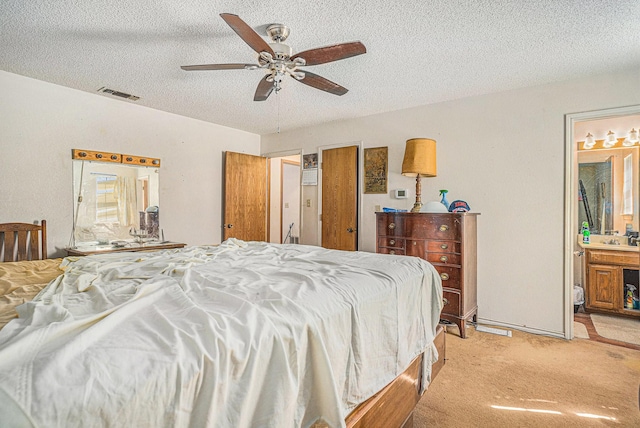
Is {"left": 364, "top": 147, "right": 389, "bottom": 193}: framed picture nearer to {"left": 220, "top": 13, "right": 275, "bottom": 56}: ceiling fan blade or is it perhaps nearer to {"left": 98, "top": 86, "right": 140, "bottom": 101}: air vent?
{"left": 220, "top": 13, "right": 275, "bottom": 56}: ceiling fan blade

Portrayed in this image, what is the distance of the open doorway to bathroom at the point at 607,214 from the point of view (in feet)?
11.7

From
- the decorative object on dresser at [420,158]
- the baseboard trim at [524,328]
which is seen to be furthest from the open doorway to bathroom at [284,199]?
the baseboard trim at [524,328]

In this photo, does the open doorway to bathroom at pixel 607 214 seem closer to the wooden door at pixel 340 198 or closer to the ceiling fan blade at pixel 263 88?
the wooden door at pixel 340 198

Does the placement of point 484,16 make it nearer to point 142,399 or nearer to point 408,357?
point 408,357

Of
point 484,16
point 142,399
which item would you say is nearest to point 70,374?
point 142,399

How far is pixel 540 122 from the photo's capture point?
313cm

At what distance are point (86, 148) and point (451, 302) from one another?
4.15 metres

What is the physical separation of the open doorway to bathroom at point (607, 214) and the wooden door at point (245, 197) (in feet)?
13.4

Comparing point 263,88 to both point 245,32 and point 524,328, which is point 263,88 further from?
point 524,328

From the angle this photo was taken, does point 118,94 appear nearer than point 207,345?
No

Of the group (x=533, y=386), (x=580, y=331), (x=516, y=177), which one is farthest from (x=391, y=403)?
(x=580, y=331)

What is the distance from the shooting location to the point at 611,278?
3598 mm

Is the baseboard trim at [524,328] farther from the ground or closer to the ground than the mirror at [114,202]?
closer to the ground

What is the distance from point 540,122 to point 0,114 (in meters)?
5.10
